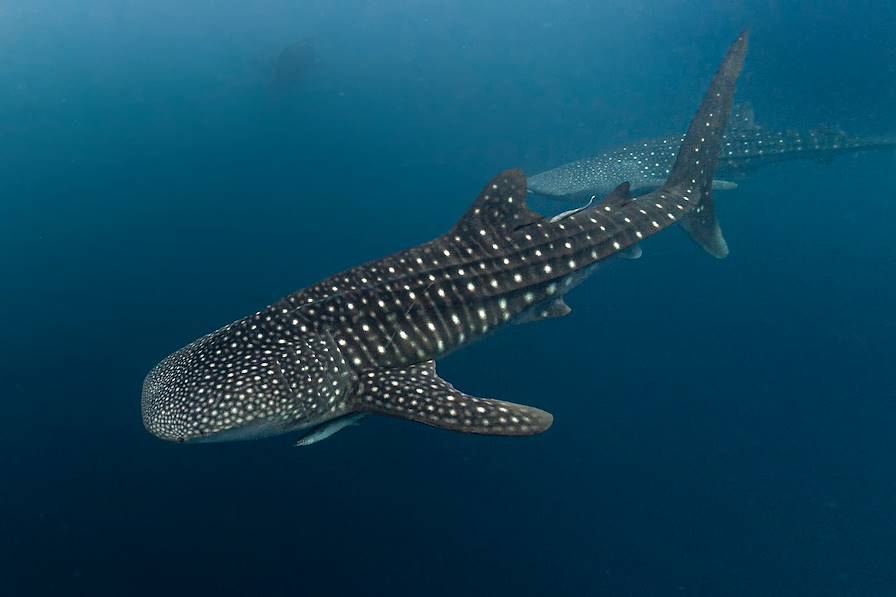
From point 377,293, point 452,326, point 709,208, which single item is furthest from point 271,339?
point 709,208

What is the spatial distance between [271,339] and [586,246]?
3.72 meters

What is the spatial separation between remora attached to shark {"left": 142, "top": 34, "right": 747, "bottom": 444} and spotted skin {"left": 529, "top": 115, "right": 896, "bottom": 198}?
19.7ft

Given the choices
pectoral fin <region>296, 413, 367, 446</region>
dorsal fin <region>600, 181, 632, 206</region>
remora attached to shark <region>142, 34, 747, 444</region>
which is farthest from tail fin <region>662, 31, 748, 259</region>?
pectoral fin <region>296, 413, 367, 446</region>

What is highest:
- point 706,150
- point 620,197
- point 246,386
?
point 706,150

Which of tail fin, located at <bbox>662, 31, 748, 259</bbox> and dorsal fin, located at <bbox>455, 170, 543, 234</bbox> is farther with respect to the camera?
tail fin, located at <bbox>662, 31, 748, 259</bbox>

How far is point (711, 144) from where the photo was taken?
7621mm

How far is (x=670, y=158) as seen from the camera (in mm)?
12422

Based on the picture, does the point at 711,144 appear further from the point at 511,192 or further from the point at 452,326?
the point at 452,326

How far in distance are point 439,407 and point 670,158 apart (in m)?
10.5

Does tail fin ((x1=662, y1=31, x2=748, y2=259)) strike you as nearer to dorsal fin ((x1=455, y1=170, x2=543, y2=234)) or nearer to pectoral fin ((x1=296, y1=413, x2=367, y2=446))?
dorsal fin ((x1=455, y1=170, x2=543, y2=234))

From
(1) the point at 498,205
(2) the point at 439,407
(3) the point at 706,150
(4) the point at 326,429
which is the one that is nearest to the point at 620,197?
(3) the point at 706,150

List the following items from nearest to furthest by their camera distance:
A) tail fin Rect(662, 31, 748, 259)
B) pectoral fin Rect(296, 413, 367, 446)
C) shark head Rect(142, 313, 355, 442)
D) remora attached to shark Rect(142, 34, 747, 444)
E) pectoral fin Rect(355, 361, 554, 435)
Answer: shark head Rect(142, 313, 355, 442) < remora attached to shark Rect(142, 34, 747, 444) < pectoral fin Rect(355, 361, 554, 435) < pectoral fin Rect(296, 413, 367, 446) < tail fin Rect(662, 31, 748, 259)

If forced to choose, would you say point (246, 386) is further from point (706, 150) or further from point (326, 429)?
point (706, 150)

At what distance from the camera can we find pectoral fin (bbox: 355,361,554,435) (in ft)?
14.6
